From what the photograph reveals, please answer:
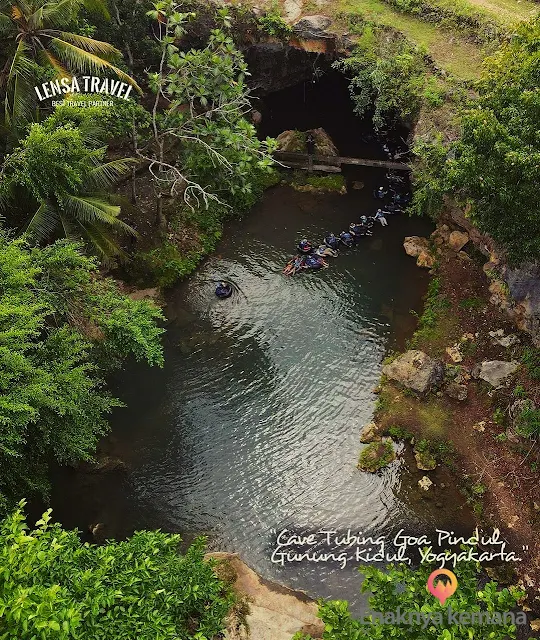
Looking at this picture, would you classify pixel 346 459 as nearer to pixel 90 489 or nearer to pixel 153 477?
pixel 153 477

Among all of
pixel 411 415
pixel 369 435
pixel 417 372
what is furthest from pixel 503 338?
pixel 369 435

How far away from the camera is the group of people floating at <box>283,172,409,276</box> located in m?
20.5

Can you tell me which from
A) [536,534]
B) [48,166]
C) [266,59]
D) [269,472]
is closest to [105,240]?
[48,166]

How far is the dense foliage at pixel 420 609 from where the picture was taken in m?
6.18

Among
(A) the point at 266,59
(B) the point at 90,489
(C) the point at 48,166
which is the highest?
(A) the point at 266,59

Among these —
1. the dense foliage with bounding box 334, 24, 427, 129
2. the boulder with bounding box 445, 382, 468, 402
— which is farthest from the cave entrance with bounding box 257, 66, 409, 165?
the boulder with bounding box 445, 382, 468, 402

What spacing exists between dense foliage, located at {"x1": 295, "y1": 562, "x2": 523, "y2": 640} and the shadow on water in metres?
6.31

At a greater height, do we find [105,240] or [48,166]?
[48,166]

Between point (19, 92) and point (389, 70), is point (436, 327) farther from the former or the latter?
point (19, 92)

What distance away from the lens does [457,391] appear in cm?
1611

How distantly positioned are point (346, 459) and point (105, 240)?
9800 millimetres

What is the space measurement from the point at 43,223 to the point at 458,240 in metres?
15.6

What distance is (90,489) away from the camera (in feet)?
46.9

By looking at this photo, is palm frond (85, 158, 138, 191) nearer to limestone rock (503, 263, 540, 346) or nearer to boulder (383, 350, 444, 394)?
boulder (383, 350, 444, 394)
